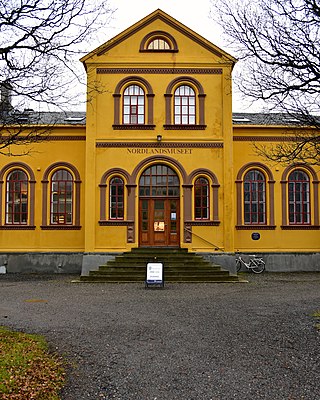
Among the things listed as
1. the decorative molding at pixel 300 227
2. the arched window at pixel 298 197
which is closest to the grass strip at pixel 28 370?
the decorative molding at pixel 300 227

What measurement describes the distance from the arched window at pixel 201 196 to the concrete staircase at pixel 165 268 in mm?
1877

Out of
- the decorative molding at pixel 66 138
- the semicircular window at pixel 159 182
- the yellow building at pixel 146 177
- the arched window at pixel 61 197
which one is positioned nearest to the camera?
the yellow building at pixel 146 177

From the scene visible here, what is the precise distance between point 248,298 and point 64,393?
8.85m

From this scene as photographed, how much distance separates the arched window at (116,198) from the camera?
20438 mm

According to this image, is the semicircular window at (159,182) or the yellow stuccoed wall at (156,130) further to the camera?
the semicircular window at (159,182)

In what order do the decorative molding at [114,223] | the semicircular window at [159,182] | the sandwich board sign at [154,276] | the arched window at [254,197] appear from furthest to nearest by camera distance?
1. the arched window at [254,197]
2. the semicircular window at [159,182]
3. the decorative molding at [114,223]
4. the sandwich board sign at [154,276]

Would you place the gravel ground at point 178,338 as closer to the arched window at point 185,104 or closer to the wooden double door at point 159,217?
the wooden double door at point 159,217

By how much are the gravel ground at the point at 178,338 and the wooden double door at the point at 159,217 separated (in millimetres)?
4602

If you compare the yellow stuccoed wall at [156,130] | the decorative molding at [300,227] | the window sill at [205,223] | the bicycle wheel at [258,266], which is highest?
the yellow stuccoed wall at [156,130]

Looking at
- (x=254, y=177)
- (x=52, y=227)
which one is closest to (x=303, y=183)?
(x=254, y=177)

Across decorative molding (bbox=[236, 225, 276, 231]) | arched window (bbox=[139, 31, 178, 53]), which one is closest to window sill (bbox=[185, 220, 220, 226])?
decorative molding (bbox=[236, 225, 276, 231])

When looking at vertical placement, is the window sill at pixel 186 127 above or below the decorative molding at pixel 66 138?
above

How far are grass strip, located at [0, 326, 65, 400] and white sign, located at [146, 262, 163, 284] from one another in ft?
25.1

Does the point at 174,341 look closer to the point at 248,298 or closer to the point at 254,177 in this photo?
the point at 248,298
